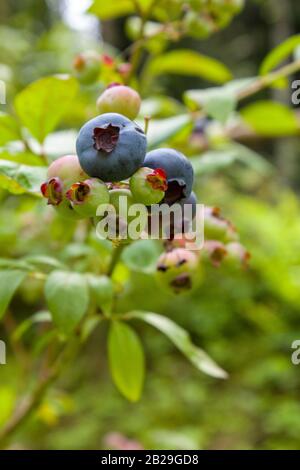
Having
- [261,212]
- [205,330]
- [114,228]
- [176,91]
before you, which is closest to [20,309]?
[205,330]

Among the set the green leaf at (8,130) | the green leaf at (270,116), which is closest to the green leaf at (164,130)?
the green leaf at (8,130)

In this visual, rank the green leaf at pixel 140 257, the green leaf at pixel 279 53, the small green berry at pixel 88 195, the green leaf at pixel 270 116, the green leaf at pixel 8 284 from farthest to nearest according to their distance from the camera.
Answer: the green leaf at pixel 270 116
the green leaf at pixel 279 53
the green leaf at pixel 140 257
the green leaf at pixel 8 284
the small green berry at pixel 88 195

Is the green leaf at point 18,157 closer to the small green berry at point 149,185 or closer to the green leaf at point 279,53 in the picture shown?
the small green berry at point 149,185

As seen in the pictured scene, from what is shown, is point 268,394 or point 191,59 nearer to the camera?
point 191,59

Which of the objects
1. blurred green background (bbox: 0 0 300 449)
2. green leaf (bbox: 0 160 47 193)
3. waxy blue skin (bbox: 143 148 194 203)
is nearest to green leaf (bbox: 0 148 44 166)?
green leaf (bbox: 0 160 47 193)

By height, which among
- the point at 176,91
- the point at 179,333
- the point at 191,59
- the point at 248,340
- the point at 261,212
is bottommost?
the point at 179,333
